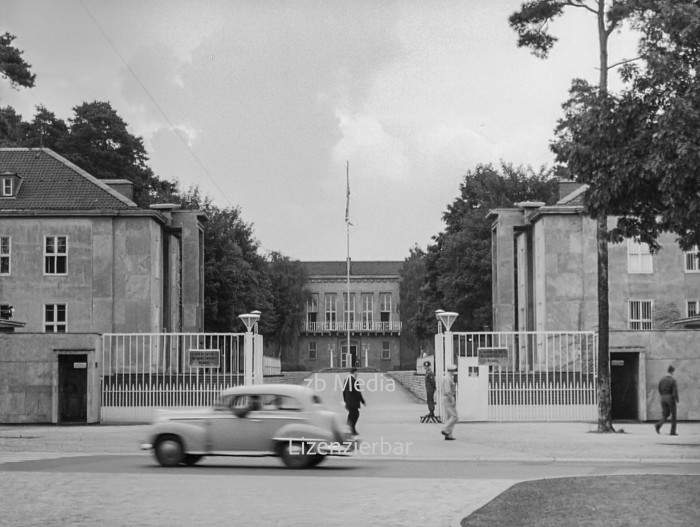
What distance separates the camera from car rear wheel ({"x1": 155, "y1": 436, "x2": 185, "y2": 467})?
2072cm

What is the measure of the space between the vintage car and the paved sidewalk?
3.49 m

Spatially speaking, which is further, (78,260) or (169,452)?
(78,260)

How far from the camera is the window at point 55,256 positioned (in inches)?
2057

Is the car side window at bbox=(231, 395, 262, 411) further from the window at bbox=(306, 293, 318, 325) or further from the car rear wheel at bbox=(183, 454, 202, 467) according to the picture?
the window at bbox=(306, 293, 318, 325)

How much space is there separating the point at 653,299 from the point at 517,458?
99.0 feet

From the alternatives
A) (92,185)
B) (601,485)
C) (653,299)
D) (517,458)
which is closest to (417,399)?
(653,299)

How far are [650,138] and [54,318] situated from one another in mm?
34916

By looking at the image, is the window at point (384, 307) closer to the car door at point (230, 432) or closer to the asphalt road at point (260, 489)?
the asphalt road at point (260, 489)

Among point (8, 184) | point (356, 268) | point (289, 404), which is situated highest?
point (356, 268)

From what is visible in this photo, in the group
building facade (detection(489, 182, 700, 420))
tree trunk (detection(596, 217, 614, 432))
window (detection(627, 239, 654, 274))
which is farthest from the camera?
window (detection(627, 239, 654, 274))

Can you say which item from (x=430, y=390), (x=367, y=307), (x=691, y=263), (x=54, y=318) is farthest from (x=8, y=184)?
(x=367, y=307)

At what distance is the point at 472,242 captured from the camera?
7138 centimetres

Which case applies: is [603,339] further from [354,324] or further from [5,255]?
[354,324]

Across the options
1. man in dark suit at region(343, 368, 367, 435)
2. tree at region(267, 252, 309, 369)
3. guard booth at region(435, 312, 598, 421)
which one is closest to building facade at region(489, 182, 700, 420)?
guard booth at region(435, 312, 598, 421)
